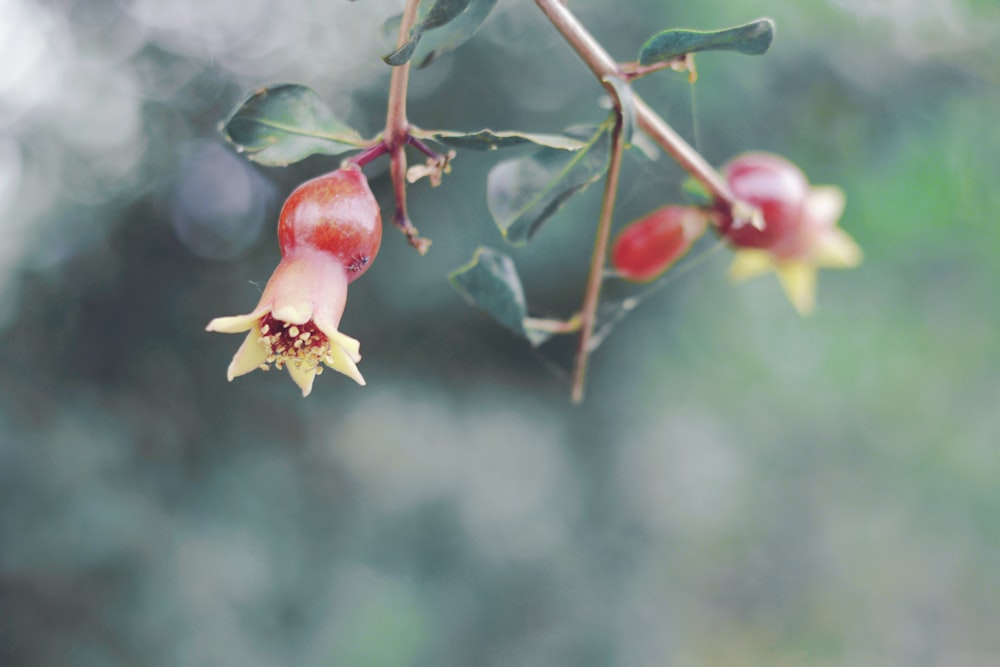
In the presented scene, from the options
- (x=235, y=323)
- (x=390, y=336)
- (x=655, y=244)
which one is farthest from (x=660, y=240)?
(x=390, y=336)

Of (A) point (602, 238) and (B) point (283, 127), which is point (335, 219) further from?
(A) point (602, 238)

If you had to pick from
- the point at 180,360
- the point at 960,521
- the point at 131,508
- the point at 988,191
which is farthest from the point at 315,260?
the point at 960,521

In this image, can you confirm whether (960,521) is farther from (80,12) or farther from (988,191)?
(80,12)

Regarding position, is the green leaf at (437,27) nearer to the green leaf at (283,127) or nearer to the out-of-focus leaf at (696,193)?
the green leaf at (283,127)

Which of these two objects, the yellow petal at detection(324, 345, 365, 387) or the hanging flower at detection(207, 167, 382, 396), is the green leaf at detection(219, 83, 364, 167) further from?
the yellow petal at detection(324, 345, 365, 387)

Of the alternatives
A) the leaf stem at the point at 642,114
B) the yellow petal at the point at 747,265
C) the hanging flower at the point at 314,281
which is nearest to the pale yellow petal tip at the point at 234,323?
the hanging flower at the point at 314,281
